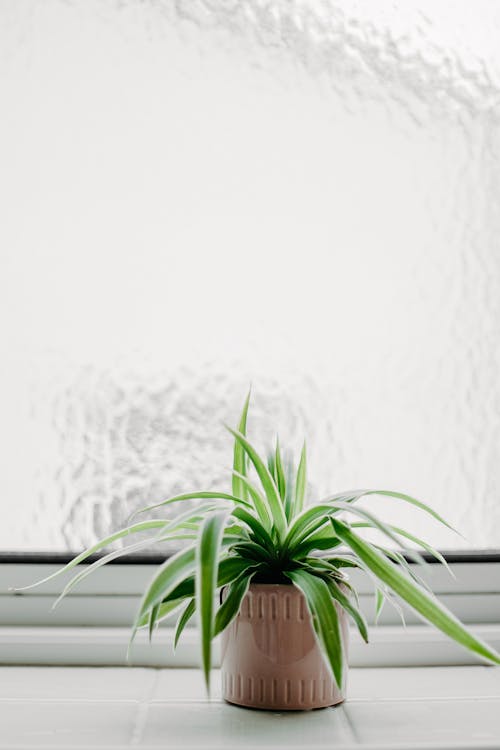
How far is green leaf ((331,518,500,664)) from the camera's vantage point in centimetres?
63

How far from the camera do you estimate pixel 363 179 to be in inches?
43.9

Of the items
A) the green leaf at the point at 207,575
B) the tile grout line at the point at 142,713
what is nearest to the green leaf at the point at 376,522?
the green leaf at the point at 207,575

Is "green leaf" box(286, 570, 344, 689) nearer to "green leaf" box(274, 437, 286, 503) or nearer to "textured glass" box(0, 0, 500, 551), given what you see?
"green leaf" box(274, 437, 286, 503)

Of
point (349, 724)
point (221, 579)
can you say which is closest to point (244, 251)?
point (221, 579)

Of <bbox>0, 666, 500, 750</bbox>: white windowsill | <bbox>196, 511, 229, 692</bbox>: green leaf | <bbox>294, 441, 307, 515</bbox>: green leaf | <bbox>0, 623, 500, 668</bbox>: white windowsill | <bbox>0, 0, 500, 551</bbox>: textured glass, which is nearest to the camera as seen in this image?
<bbox>196, 511, 229, 692</bbox>: green leaf

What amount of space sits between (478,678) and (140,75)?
0.83 m

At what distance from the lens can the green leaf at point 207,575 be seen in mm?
606

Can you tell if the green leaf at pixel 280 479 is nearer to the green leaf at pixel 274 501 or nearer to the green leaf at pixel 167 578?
the green leaf at pixel 274 501

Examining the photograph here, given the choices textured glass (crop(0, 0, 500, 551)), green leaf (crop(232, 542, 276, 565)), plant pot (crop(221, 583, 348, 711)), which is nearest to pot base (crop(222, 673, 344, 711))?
plant pot (crop(221, 583, 348, 711))

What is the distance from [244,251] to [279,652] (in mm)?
517

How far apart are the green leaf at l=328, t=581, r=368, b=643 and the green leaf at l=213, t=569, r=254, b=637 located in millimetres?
78

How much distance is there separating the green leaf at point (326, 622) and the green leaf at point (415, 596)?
5 centimetres

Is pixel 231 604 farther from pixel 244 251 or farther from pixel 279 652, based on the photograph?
pixel 244 251

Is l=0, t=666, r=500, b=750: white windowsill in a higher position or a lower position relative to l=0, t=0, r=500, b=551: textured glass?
lower
